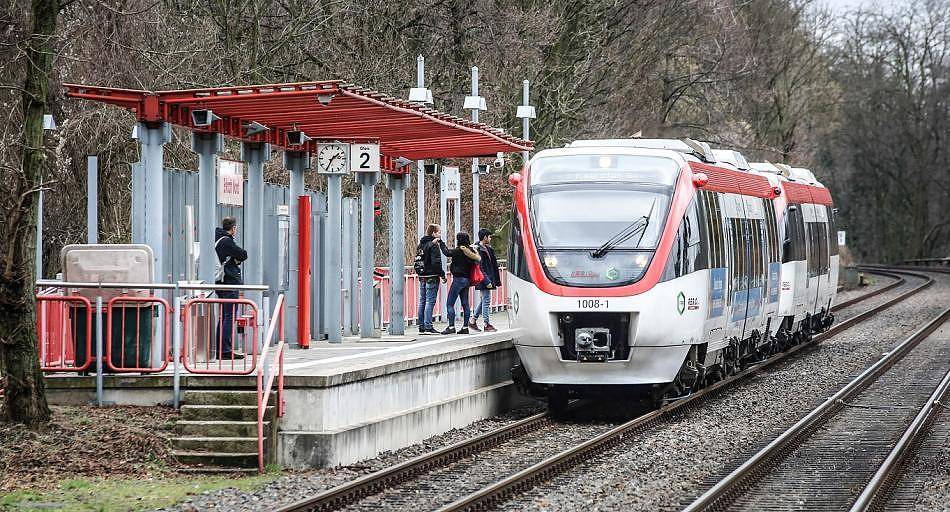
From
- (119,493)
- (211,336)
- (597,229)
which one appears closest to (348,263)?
(597,229)

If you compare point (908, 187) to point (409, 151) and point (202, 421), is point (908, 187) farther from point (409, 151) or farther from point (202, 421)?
point (202, 421)

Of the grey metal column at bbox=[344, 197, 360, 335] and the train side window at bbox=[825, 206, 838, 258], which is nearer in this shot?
the grey metal column at bbox=[344, 197, 360, 335]

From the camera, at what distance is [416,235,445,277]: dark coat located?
2364 centimetres

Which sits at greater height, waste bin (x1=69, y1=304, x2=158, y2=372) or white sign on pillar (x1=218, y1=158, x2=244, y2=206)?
white sign on pillar (x1=218, y1=158, x2=244, y2=206)

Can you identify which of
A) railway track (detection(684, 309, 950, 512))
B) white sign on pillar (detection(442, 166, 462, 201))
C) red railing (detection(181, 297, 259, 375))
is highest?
white sign on pillar (detection(442, 166, 462, 201))

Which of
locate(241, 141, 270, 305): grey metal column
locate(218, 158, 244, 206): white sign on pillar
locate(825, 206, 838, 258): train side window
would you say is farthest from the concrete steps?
locate(825, 206, 838, 258): train side window

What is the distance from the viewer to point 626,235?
18219 mm

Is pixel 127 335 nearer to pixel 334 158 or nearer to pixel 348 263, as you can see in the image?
pixel 334 158

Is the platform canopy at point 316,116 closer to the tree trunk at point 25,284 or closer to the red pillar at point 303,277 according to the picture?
the red pillar at point 303,277

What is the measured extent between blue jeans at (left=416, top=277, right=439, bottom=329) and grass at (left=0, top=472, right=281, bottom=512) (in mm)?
10195

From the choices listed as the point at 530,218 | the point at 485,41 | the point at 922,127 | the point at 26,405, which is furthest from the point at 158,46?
the point at 922,127

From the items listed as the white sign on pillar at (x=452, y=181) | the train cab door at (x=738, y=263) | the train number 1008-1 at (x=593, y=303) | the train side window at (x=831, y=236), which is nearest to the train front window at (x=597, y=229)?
the train number 1008-1 at (x=593, y=303)

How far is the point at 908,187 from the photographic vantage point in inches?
3583

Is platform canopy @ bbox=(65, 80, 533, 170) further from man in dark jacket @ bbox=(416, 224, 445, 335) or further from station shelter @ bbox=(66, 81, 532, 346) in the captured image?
man in dark jacket @ bbox=(416, 224, 445, 335)
